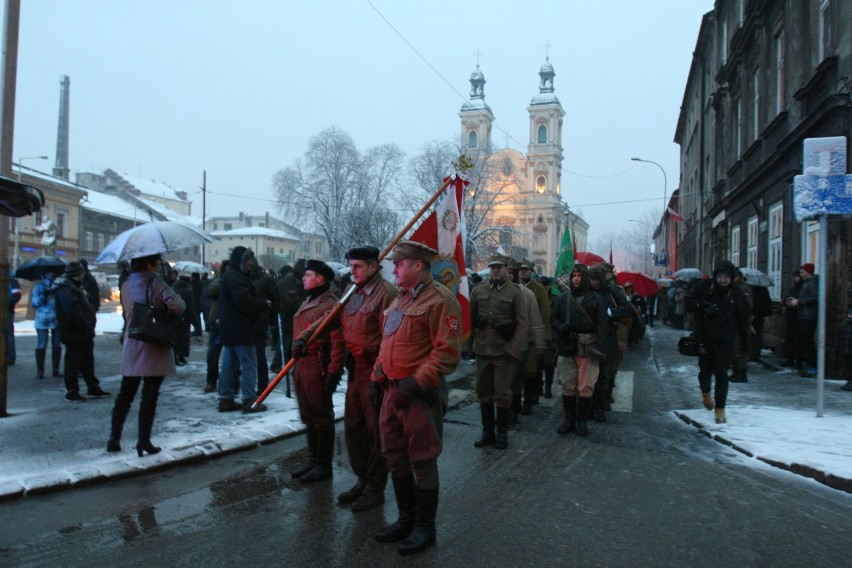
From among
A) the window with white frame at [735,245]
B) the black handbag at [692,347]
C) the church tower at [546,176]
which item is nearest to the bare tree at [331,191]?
the window with white frame at [735,245]

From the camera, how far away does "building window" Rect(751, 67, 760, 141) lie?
18531 mm

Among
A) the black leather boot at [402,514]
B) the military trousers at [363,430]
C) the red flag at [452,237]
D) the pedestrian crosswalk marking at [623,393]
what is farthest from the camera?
the pedestrian crosswalk marking at [623,393]

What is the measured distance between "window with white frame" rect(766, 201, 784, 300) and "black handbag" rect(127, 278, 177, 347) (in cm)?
1393

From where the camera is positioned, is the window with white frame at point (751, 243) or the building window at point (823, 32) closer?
the building window at point (823, 32)

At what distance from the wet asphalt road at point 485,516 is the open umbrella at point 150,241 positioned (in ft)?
6.57

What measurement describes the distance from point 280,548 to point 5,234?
5563 mm

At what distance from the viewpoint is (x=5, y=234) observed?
24.6 ft

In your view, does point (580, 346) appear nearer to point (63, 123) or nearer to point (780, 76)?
point (780, 76)

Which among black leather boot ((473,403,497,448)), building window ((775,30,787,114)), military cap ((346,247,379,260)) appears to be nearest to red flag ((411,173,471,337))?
black leather boot ((473,403,497,448))

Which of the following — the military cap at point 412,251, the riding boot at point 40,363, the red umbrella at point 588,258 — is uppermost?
the red umbrella at point 588,258

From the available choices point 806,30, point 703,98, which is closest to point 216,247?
point 703,98

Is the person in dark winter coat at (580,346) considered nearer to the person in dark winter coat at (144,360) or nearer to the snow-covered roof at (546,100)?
the person in dark winter coat at (144,360)

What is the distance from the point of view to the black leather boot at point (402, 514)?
4266 mm

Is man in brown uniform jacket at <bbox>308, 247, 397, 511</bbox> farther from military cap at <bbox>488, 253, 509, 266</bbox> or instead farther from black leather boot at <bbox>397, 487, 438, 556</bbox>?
military cap at <bbox>488, 253, 509, 266</bbox>
